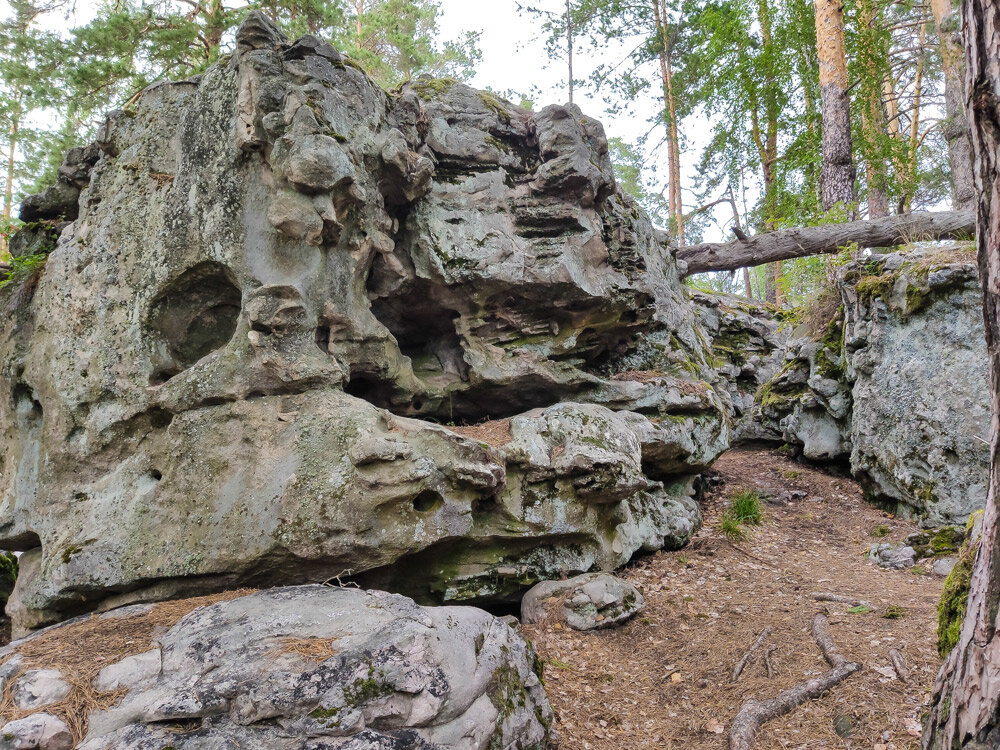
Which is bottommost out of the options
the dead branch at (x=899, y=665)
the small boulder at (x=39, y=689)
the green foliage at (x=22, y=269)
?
the dead branch at (x=899, y=665)

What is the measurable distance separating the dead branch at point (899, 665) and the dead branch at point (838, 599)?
1.09 metres

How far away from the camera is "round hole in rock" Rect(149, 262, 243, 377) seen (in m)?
6.28

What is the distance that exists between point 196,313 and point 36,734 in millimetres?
4163

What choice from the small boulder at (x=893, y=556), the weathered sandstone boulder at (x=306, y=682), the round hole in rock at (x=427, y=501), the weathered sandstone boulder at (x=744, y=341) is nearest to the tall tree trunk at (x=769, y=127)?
the weathered sandstone boulder at (x=744, y=341)

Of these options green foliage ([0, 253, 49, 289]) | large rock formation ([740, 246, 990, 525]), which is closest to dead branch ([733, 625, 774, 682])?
large rock formation ([740, 246, 990, 525])

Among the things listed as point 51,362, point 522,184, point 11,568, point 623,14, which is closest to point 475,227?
point 522,184

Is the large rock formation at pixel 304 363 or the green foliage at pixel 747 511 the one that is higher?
the large rock formation at pixel 304 363

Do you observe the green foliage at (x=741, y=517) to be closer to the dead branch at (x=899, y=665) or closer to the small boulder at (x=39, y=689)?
the dead branch at (x=899, y=665)

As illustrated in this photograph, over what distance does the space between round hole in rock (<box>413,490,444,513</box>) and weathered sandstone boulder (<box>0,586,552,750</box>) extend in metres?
1.15

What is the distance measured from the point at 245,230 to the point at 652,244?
698cm

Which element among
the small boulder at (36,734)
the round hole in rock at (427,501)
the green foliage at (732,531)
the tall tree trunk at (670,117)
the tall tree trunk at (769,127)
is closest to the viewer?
the small boulder at (36,734)

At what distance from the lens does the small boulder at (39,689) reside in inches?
143

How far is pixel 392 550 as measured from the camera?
17.4 feet

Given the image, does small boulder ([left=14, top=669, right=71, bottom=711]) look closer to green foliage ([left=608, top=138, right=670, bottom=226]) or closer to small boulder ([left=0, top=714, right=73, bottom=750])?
small boulder ([left=0, top=714, right=73, bottom=750])
